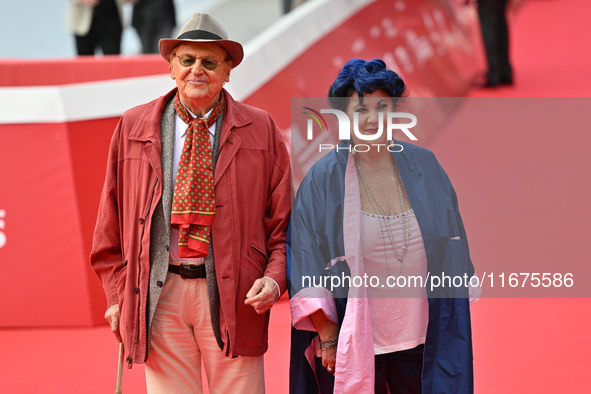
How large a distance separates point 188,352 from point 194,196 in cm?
58

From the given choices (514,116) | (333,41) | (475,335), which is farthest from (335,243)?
(514,116)

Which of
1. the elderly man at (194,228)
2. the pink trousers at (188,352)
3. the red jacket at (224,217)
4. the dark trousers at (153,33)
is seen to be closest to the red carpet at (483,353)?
the pink trousers at (188,352)

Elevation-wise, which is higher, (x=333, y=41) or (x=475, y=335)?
(x=333, y=41)

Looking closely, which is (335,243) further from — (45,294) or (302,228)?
(45,294)

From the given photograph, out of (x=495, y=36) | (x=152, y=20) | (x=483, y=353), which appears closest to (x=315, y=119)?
(x=483, y=353)

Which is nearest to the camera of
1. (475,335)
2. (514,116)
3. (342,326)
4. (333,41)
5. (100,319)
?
(342,326)

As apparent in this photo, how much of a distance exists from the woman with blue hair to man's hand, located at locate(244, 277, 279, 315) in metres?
0.09

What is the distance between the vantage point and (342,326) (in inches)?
109

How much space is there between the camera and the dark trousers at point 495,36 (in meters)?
9.11

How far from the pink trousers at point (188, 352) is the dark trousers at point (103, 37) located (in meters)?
5.74

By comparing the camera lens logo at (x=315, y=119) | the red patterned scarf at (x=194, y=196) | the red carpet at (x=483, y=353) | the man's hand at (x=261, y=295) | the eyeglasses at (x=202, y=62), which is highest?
the eyeglasses at (x=202, y=62)

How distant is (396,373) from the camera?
292 centimetres

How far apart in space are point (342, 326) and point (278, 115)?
9.03ft

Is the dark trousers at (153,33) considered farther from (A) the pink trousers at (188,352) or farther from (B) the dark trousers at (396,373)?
(B) the dark trousers at (396,373)
